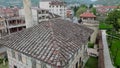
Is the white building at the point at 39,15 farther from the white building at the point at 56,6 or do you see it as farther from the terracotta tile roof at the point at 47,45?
the terracotta tile roof at the point at 47,45

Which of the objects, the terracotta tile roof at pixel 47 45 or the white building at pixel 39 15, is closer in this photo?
the terracotta tile roof at pixel 47 45

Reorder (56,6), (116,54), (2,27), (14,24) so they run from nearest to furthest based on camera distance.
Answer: (116,54) < (2,27) < (14,24) < (56,6)

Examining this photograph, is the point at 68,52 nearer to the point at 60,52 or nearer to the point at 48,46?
the point at 60,52

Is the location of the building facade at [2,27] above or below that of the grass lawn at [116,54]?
above

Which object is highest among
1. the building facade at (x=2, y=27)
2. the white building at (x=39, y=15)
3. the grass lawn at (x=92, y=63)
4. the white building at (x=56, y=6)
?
the white building at (x=56, y=6)

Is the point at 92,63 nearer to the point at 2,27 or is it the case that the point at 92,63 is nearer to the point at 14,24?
the point at 2,27

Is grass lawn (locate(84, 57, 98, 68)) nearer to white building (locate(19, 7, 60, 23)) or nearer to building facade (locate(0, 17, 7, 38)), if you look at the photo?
building facade (locate(0, 17, 7, 38))

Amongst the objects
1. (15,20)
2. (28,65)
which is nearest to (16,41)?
(28,65)

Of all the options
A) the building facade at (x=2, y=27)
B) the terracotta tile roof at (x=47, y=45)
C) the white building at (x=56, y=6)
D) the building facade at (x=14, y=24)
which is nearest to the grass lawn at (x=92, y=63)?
the terracotta tile roof at (x=47, y=45)

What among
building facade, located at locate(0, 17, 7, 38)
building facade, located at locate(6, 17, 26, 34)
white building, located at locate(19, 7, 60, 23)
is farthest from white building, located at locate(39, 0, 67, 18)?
building facade, located at locate(0, 17, 7, 38)

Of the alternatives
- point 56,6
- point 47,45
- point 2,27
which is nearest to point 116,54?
point 47,45

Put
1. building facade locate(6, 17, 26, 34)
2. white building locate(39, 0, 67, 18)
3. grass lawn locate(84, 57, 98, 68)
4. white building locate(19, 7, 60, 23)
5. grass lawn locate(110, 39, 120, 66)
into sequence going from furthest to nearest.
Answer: white building locate(39, 0, 67, 18)
white building locate(19, 7, 60, 23)
building facade locate(6, 17, 26, 34)
grass lawn locate(110, 39, 120, 66)
grass lawn locate(84, 57, 98, 68)
